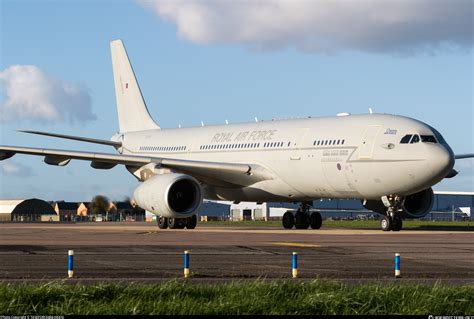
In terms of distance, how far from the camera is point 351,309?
42.0ft

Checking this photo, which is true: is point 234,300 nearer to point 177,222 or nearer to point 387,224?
point 387,224

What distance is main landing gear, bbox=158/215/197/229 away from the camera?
4112 centimetres

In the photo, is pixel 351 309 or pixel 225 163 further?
pixel 225 163

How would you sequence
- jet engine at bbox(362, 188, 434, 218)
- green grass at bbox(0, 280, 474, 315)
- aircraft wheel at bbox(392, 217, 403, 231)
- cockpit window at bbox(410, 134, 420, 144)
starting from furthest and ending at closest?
jet engine at bbox(362, 188, 434, 218) < aircraft wheel at bbox(392, 217, 403, 231) < cockpit window at bbox(410, 134, 420, 144) < green grass at bbox(0, 280, 474, 315)

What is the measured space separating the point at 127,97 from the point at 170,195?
18.3 m

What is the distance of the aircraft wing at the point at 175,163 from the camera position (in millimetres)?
40375

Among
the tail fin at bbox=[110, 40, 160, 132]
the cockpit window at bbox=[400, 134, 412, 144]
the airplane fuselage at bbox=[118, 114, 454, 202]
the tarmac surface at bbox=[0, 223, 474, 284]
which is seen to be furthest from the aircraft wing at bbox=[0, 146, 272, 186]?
the tail fin at bbox=[110, 40, 160, 132]

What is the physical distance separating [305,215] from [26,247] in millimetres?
18352

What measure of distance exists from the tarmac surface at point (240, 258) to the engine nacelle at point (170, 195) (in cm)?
360

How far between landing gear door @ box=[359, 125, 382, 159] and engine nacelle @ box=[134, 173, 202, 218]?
6.86 meters

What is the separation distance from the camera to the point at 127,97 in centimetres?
5525

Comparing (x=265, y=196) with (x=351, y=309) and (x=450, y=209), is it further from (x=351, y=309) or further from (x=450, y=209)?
(x=450, y=209)

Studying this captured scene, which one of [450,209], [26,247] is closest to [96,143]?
[26,247]

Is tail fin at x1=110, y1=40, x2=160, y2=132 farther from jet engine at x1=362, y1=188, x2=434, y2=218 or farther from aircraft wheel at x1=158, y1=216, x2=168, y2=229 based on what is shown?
jet engine at x1=362, y1=188, x2=434, y2=218
